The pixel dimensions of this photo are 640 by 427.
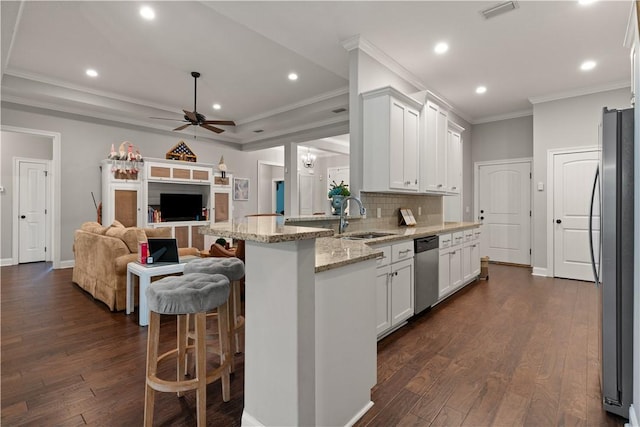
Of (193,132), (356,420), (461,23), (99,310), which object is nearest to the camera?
(356,420)

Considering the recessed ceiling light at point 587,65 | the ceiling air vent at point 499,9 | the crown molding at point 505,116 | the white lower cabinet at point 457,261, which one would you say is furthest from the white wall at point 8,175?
the recessed ceiling light at point 587,65

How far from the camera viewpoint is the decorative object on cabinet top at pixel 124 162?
5762 mm

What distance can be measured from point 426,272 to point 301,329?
89.2 inches

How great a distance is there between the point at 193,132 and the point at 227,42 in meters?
4.09

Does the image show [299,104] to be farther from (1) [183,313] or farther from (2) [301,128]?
(1) [183,313]

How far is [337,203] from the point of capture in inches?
130

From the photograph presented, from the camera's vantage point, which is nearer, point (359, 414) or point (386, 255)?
point (359, 414)

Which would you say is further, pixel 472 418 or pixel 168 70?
pixel 168 70

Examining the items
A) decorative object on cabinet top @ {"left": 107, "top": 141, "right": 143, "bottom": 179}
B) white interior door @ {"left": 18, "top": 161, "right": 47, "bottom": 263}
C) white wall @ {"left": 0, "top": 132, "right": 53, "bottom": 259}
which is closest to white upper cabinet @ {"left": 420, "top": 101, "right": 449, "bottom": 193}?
decorative object on cabinet top @ {"left": 107, "top": 141, "right": 143, "bottom": 179}

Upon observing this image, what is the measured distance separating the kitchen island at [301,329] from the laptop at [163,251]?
2249 mm

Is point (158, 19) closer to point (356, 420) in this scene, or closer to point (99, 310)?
point (99, 310)

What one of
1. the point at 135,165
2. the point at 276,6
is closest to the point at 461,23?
the point at 276,6

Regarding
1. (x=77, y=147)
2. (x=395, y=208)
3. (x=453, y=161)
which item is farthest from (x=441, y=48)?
(x=77, y=147)

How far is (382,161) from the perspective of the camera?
3475 mm
